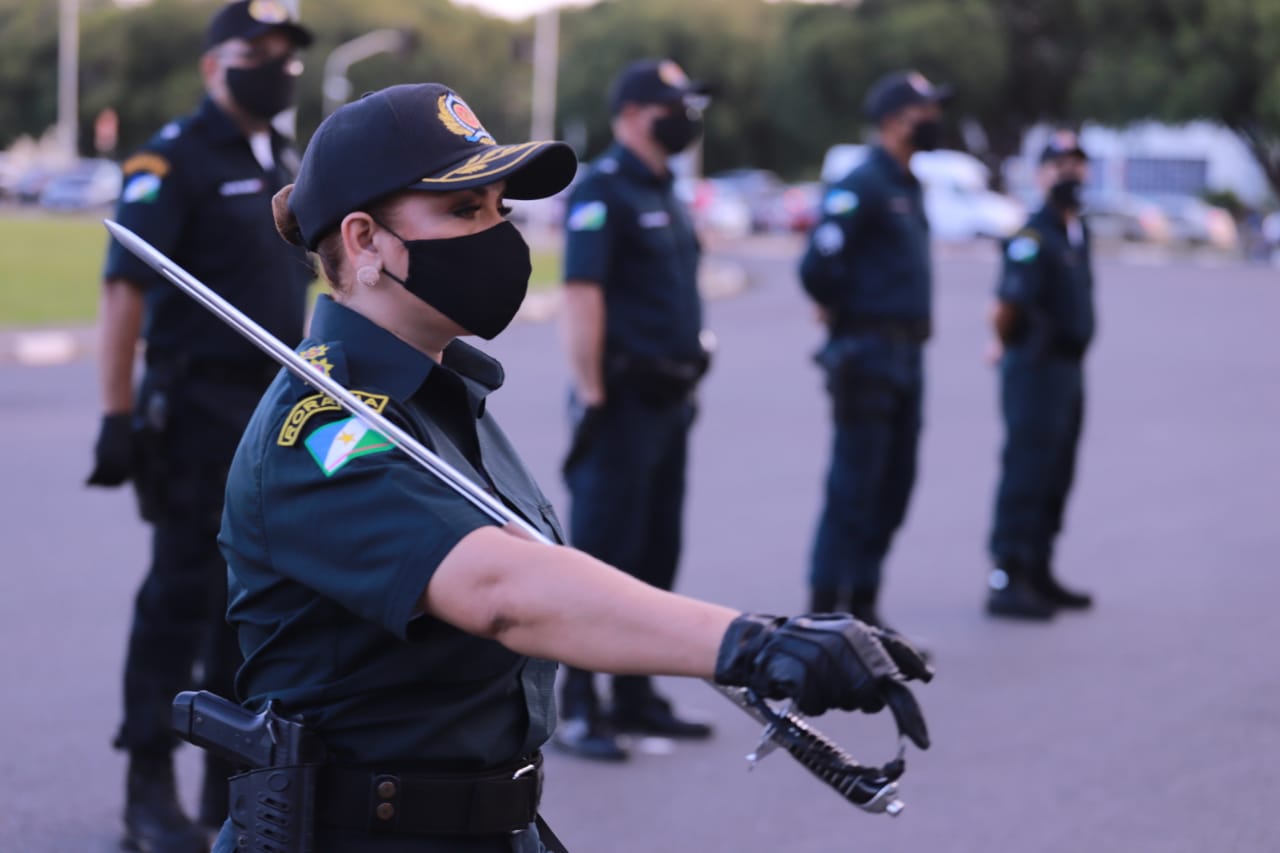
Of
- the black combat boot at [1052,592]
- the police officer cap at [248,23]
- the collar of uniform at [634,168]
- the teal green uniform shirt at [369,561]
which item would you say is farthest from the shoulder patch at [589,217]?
the teal green uniform shirt at [369,561]

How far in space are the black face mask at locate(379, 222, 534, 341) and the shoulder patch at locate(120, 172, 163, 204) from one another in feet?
7.93

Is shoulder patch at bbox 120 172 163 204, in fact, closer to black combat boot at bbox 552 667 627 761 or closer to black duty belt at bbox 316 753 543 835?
black combat boot at bbox 552 667 627 761

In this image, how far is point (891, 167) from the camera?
7.13 meters

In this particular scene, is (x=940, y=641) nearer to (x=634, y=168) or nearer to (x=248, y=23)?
(x=634, y=168)

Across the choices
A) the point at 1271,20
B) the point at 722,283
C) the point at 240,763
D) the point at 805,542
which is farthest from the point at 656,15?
the point at 240,763

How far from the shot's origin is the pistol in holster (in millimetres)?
2318

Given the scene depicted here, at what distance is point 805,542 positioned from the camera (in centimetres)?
916

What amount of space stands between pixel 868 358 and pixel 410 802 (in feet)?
15.7

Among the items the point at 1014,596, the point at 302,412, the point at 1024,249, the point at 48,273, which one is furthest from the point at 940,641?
the point at 48,273

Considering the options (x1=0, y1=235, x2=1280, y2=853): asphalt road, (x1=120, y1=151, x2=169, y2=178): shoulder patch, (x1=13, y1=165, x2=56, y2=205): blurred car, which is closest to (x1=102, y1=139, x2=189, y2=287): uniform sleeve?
(x1=120, y1=151, x2=169, y2=178): shoulder patch

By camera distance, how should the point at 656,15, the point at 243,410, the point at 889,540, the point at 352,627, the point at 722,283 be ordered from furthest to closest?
the point at 656,15, the point at 722,283, the point at 889,540, the point at 243,410, the point at 352,627

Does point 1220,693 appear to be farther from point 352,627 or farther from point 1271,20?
point 1271,20

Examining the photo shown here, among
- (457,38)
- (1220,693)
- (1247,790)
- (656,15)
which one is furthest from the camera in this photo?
(457,38)

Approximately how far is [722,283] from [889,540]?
68.8 feet
